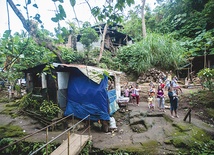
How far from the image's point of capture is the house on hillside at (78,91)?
258 inches

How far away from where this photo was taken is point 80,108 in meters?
6.89

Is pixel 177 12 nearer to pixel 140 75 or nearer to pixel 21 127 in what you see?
pixel 140 75

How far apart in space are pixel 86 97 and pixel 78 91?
1.83ft

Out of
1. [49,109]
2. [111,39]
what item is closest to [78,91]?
[49,109]

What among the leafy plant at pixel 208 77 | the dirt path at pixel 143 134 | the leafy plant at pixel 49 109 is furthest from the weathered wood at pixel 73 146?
the leafy plant at pixel 208 77

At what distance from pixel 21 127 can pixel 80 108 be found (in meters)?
2.93

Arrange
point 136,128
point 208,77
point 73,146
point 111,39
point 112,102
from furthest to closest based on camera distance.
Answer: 1. point 111,39
2. point 208,77
3. point 112,102
4. point 136,128
5. point 73,146

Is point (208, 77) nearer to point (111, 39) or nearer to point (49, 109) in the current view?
point (49, 109)

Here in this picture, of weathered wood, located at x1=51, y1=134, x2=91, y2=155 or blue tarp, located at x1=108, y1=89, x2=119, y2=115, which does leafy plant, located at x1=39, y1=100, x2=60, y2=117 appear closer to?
weathered wood, located at x1=51, y1=134, x2=91, y2=155

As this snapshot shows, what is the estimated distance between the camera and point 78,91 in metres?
6.99

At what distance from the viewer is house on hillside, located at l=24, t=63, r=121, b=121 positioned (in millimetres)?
6547

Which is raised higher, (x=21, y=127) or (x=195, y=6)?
(x=195, y=6)

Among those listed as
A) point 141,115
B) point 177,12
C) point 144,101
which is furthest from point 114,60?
point 177,12

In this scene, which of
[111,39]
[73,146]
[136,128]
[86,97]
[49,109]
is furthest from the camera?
[111,39]
